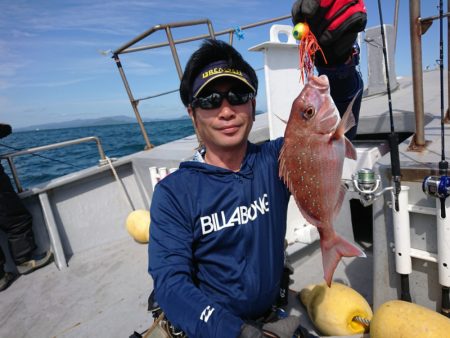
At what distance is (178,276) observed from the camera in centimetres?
158

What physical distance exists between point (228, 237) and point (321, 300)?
1337 millimetres

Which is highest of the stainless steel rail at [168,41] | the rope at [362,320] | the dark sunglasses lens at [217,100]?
the stainless steel rail at [168,41]

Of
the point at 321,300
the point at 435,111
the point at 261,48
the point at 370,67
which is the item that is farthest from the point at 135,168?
the point at 370,67

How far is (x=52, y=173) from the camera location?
12.0 m

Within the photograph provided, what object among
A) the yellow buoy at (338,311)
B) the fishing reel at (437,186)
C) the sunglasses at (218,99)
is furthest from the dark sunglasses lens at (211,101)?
the yellow buoy at (338,311)

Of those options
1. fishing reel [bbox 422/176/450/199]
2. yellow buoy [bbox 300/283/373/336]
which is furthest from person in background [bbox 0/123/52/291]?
fishing reel [bbox 422/176/450/199]

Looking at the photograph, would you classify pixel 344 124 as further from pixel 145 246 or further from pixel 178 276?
pixel 145 246

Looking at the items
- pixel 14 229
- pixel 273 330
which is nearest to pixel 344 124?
pixel 273 330

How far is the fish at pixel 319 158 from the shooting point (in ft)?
5.34

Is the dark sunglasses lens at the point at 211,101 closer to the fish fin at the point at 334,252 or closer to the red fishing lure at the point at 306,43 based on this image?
the red fishing lure at the point at 306,43

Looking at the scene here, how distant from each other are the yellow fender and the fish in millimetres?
704

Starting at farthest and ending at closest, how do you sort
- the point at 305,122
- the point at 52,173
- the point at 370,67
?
the point at 52,173
the point at 370,67
the point at 305,122

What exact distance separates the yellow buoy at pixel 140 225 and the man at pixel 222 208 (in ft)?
10.5

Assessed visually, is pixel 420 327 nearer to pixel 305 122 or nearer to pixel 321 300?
pixel 321 300
